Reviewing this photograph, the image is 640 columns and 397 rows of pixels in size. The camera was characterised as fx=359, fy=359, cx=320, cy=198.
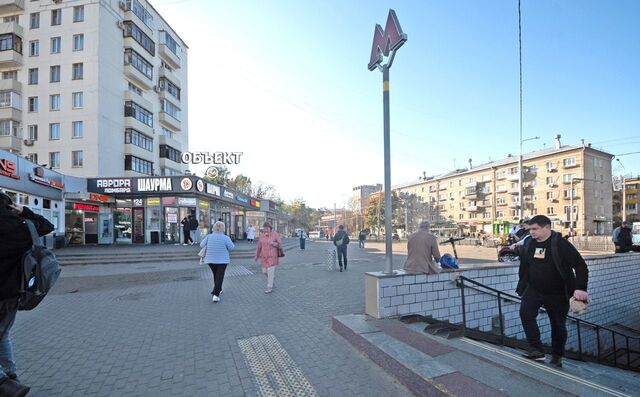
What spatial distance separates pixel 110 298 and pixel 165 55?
38.5 meters

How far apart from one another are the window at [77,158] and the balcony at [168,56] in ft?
50.4

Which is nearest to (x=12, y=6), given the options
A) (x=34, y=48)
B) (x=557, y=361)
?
(x=34, y=48)

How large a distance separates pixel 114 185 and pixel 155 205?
9.52ft

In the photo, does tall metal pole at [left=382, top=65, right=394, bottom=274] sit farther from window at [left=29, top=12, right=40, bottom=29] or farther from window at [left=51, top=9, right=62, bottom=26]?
window at [left=29, top=12, right=40, bottom=29]

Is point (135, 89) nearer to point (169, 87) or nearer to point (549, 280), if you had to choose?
point (169, 87)

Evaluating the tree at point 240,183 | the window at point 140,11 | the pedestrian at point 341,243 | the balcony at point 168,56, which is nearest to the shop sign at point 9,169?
the pedestrian at point 341,243

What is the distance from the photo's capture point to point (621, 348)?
994 centimetres

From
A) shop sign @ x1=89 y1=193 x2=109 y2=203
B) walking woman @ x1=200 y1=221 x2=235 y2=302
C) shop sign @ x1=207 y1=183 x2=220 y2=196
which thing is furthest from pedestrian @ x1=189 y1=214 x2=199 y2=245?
walking woman @ x1=200 y1=221 x2=235 y2=302

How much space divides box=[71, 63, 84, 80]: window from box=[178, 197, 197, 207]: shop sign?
17.4m

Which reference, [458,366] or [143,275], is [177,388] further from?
[143,275]

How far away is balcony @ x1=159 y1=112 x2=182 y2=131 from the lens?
39.0 metres

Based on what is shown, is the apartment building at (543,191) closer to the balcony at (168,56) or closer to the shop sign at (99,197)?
the shop sign at (99,197)

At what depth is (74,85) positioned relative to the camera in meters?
31.0

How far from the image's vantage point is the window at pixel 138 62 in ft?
112
